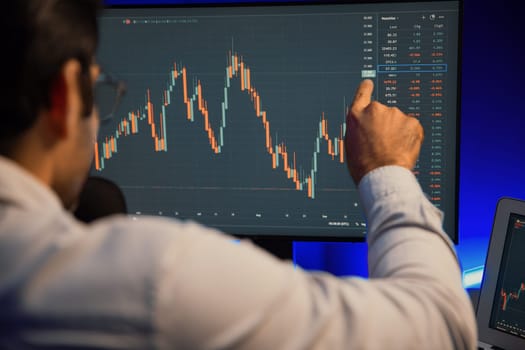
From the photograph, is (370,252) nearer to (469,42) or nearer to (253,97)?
(253,97)

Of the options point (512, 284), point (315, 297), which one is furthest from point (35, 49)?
point (512, 284)

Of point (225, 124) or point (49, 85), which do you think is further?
point (225, 124)

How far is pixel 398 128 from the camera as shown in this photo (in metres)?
0.89

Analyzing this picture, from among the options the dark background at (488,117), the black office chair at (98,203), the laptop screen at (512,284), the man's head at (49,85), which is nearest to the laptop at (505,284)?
the laptop screen at (512,284)

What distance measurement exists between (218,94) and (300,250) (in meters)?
0.48

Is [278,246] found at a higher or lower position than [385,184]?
lower

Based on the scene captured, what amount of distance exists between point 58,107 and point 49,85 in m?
0.02

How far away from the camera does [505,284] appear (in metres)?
1.23

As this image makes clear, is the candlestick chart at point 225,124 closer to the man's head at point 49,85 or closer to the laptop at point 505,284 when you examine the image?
the laptop at point 505,284

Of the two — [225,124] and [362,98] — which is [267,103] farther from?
[362,98]

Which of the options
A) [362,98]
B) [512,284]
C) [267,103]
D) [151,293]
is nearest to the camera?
[151,293]

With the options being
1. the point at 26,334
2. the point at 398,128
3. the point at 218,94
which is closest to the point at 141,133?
the point at 218,94

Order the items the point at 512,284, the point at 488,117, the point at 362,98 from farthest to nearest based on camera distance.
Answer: the point at 488,117, the point at 512,284, the point at 362,98

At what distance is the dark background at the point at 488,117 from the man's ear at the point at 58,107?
3.49ft
